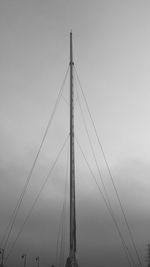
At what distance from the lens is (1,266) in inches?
1086

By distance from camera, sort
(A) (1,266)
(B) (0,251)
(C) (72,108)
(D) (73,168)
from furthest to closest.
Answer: (B) (0,251) < (A) (1,266) < (C) (72,108) < (D) (73,168)

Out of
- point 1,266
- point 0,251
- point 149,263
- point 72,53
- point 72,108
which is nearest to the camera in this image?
point 72,108

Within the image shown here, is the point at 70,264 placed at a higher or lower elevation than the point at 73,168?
lower

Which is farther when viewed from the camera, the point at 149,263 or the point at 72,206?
the point at 149,263

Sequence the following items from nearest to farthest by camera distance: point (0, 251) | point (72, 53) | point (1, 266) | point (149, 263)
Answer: point (72, 53) < point (1, 266) < point (0, 251) < point (149, 263)

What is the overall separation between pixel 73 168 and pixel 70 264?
5281mm

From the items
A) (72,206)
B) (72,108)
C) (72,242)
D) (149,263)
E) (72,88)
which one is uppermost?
(72,88)

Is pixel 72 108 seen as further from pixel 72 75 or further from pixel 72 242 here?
pixel 72 242

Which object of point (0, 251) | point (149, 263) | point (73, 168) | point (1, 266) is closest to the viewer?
point (73, 168)

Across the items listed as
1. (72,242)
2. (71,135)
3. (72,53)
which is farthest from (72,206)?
(72,53)

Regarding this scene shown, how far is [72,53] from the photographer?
22.7 m

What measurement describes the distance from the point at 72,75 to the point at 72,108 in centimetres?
267

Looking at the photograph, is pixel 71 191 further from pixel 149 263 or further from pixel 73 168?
pixel 149 263

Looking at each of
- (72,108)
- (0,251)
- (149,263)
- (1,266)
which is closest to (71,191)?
(72,108)
